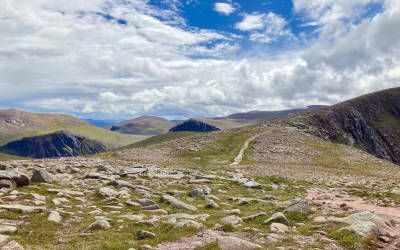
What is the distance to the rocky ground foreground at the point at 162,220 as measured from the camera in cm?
1692

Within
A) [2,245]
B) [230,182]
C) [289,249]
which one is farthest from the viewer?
[230,182]

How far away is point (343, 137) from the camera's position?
17625 centimetres

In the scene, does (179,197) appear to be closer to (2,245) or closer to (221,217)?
(221,217)

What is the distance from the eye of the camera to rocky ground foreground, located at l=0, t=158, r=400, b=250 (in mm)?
16922

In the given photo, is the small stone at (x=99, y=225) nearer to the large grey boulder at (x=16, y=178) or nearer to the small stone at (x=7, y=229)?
the small stone at (x=7, y=229)

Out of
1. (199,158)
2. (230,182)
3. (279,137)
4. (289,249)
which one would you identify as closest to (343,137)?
(279,137)

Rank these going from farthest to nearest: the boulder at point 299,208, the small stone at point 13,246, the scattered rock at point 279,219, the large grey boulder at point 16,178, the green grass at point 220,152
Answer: the green grass at point 220,152 < the large grey boulder at point 16,178 < the boulder at point 299,208 < the scattered rock at point 279,219 < the small stone at point 13,246

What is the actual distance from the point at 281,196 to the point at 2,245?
24987 mm

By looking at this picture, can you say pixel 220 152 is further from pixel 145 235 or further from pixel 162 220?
pixel 145 235

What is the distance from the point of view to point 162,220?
21.1 m

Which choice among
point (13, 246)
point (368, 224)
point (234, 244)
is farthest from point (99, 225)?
point (368, 224)

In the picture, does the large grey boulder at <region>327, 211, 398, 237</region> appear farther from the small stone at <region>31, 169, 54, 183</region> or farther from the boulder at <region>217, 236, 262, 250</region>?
the small stone at <region>31, 169, 54, 183</region>

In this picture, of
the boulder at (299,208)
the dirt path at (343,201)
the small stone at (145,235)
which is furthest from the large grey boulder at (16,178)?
the dirt path at (343,201)

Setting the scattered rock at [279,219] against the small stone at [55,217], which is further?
the scattered rock at [279,219]
